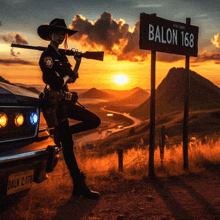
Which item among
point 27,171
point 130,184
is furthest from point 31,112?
point 130,184

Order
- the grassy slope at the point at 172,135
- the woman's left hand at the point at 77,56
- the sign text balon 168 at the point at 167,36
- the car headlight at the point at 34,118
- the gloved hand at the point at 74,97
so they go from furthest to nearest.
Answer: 1. the grassy slope at the point at 172,135
2. the sign text balon 168 at the point at 167,36
3. the woman's left hand at the point at 77,56
4. the gloved hand at the point at 74,97
5. the car headlight at the point at 34,118

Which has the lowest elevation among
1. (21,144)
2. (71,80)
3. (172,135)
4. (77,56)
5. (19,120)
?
(172,135)

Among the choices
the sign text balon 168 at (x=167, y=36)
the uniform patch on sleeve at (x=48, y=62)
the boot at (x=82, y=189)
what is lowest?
the boot at (x=82, y=189)

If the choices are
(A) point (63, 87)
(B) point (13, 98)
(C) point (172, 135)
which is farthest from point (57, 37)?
(C) point (172, 135)

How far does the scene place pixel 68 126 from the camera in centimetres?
436

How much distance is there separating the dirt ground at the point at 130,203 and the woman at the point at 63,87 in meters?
0.34

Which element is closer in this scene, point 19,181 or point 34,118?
point 19,181

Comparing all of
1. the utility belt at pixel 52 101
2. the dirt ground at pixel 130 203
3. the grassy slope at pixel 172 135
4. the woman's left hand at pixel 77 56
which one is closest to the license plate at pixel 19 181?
the dirt ground at pixel 130 203

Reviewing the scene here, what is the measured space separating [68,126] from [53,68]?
0.90 metres

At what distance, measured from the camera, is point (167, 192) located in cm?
500

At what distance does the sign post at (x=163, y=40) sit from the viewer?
601cm

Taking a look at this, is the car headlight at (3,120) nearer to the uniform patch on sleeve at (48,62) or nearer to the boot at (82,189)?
the uniform patch on sleeve at (48,62)

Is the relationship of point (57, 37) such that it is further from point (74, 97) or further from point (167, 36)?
point (167, 36)

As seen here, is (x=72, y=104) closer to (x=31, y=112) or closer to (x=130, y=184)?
(x=31, y=112)
